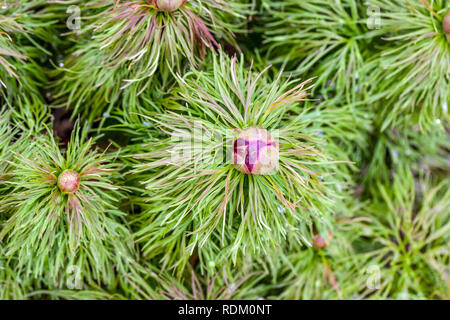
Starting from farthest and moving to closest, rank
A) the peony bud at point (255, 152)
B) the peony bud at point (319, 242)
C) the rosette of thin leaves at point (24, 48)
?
1. the peony bud at point (319, 242)
2. the rosette of thin leaves at point (24, 48)
3. the peony bud at point (255, 152)

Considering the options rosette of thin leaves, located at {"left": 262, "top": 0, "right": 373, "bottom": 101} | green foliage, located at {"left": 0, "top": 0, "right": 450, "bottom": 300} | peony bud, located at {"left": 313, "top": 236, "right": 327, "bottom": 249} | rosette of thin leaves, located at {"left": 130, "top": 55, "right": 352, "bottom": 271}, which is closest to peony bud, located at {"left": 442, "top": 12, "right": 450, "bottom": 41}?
green foliage, located at {"left": 0, "top": 0, "right": 450, "bottom": 300}

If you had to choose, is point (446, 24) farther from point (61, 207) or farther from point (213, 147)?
point (61, 207)

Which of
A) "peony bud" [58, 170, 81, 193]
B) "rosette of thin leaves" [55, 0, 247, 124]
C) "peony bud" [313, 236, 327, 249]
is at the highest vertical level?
"rosette of thin leaves" [55, 0, 247, 124]

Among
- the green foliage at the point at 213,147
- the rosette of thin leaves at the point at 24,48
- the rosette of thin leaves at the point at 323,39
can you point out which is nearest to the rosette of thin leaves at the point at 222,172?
the green foliage at the point at 213,147

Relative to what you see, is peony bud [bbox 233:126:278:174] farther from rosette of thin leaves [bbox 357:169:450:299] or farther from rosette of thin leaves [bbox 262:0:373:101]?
rosette of thin leaves [bbox 357:169:450:299]

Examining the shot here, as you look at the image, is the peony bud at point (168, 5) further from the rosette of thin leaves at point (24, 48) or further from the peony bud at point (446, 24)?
the peony bud at point (446, 24)
